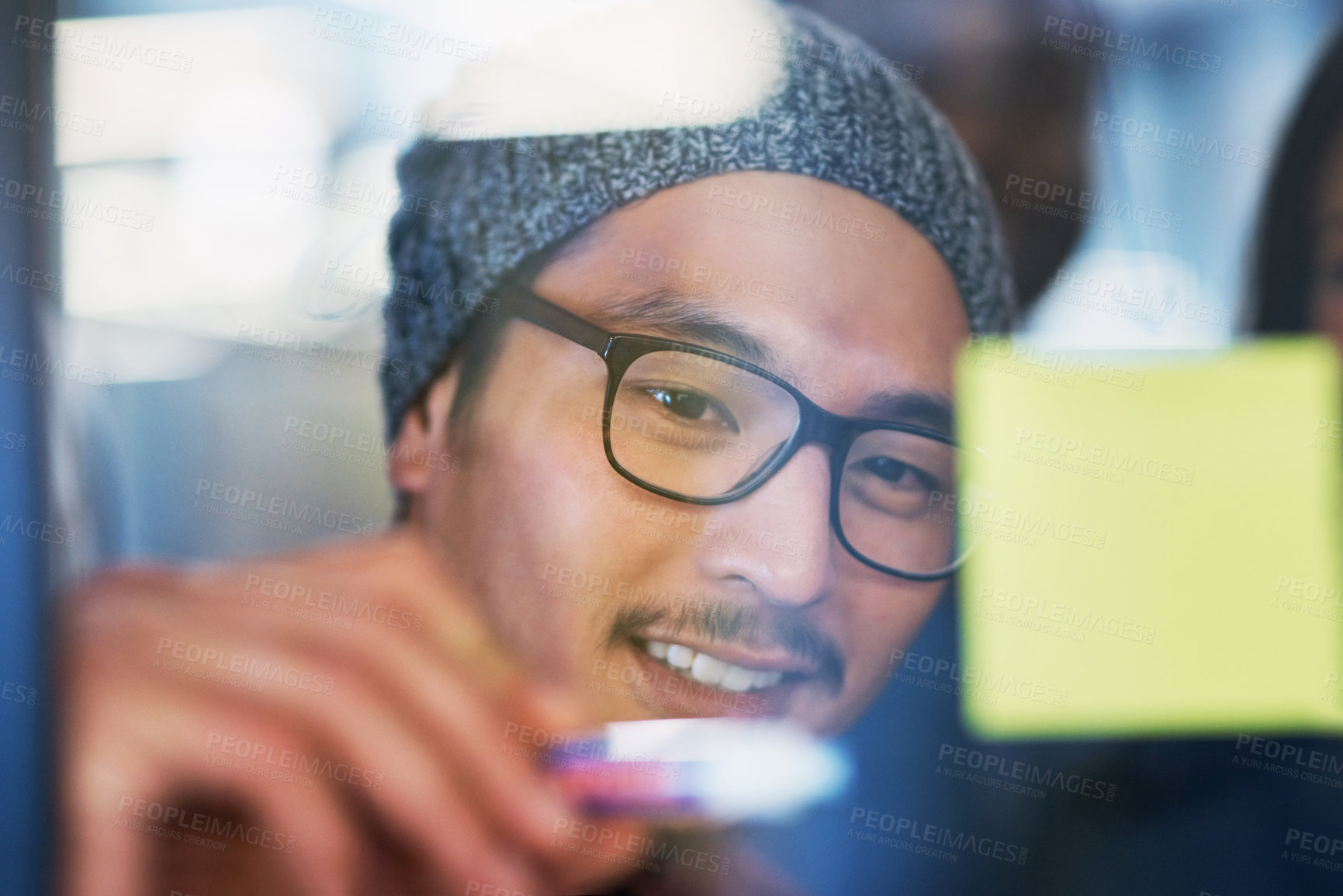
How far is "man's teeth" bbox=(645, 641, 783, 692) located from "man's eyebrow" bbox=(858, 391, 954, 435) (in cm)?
25

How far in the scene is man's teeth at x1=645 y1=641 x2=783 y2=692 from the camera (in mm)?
770

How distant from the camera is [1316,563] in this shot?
0.90m

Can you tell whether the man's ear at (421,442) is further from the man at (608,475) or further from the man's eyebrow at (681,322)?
the man's eyebrow at (681,322)

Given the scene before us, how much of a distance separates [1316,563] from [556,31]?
0.92 m

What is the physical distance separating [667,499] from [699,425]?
70 mm

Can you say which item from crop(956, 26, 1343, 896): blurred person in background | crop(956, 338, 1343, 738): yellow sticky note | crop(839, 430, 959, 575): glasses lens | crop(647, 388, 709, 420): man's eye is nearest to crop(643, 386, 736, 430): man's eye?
crop(647, 388, 709, 420): man's eye

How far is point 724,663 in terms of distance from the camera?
0.78m

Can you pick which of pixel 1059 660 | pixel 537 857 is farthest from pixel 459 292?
pixel 1059 660

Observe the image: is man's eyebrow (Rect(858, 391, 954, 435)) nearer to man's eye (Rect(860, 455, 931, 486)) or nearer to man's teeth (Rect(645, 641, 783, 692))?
man's eye (Rect(860, 455, 931, 486))

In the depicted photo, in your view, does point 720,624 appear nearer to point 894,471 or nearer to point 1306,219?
point 894,471

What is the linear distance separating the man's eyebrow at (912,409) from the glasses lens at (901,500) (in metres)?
0.01

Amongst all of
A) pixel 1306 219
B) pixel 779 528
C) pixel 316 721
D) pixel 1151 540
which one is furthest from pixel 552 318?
pixel 1306 219

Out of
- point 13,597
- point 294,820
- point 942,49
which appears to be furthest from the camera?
point 942,49

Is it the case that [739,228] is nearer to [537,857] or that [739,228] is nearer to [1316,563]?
[537,857]
